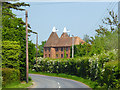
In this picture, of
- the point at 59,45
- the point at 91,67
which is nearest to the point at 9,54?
the point at 91,67

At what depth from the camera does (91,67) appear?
1326 inches

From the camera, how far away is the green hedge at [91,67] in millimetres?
20534

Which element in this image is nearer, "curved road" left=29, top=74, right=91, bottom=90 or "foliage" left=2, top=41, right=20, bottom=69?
"foliage" left=2, top=41, right=20, bottom=69

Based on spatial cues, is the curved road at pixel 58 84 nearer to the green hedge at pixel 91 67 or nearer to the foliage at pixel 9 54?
the green hedge at pixel 91 67

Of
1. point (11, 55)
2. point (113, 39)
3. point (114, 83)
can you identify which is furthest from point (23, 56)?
point (114, 83)

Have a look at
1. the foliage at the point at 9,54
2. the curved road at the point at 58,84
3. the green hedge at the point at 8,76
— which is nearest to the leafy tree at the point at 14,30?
the foliage at the point at 9,54

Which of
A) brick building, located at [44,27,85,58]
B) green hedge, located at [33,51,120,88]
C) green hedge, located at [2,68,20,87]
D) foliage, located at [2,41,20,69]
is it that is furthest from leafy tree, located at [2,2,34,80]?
brick building, located at [44,27,85,58]

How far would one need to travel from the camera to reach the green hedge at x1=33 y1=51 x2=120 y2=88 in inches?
808

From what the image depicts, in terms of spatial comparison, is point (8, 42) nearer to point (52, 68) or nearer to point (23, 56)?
point (23, 56)

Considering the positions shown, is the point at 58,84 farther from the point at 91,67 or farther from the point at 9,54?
the point at 9,54

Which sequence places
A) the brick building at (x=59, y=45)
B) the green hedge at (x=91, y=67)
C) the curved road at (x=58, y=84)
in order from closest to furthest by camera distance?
1. the green hedge at (x=91, y=67)
2. the curved road at (x=58, y=84)
3. the brick building at (x=59, y=45)

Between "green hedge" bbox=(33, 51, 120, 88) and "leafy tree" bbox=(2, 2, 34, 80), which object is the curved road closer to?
"green hedge" bbox=(33, 51, 120, 88)

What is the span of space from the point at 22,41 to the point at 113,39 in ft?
40.6

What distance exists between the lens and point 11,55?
29.1 m
